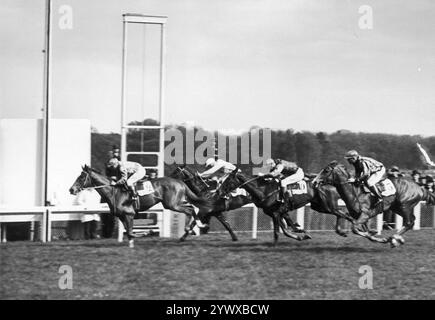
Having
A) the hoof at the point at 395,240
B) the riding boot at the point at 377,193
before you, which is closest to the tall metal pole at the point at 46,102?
the riding boot at the point at 377,193

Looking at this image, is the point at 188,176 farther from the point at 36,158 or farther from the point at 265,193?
the point at 36,158

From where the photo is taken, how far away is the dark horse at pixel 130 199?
11.5 meters

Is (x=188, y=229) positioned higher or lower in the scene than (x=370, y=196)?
lower

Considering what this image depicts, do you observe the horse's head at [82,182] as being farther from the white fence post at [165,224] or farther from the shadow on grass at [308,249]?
the shadow on grass at [308,249]

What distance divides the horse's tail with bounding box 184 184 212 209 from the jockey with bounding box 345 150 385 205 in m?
2.45

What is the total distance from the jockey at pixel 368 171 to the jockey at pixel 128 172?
309 cm

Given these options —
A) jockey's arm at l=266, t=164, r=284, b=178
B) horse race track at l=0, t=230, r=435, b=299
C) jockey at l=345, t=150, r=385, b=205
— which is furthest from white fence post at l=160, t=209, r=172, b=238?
jockey at l=345, t=150, r=385, b=205

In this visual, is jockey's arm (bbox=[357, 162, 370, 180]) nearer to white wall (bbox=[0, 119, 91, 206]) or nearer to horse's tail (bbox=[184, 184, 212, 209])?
horse's tail (bbox=[184, 184, 212, 209])

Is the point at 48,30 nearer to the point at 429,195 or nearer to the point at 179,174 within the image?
the point at 179,174

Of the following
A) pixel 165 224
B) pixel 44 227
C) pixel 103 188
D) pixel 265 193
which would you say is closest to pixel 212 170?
pixel 265 193

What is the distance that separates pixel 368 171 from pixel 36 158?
5066 millimetres

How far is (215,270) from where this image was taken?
30.0 feet
